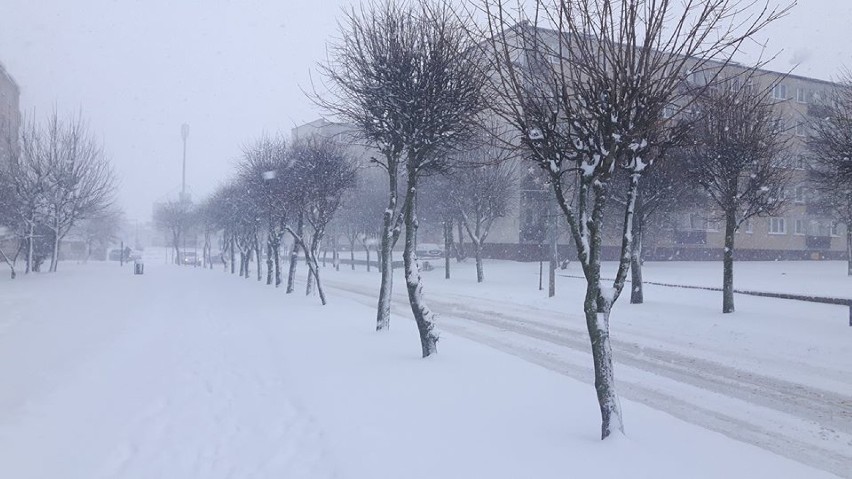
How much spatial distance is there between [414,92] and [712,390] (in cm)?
659

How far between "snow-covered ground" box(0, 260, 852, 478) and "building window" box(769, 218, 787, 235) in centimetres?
3863

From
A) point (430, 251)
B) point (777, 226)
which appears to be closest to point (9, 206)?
point (430, 251)

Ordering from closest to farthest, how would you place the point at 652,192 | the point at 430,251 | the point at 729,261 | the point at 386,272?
1. the point at 386,272
2. the point at 729,261
3. the point at 652,192
4. the point at 430,251

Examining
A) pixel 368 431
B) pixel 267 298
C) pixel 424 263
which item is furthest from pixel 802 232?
pixel 368 431

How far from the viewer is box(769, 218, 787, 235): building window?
163 ft

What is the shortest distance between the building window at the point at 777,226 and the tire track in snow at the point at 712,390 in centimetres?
4335

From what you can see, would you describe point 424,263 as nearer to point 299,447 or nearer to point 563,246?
point 563,246

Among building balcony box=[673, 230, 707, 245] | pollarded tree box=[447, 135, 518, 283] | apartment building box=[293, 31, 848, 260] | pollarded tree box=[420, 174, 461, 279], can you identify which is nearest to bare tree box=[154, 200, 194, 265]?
apartment building box=[293, 31, 848, 260]

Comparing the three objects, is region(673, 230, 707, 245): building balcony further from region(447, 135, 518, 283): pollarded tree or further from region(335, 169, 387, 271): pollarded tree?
region(335, 169, 387, 271): pollarded tree

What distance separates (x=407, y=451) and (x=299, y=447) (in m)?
1.06

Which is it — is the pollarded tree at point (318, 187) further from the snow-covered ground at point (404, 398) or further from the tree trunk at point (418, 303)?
the tree trunk at point (418, 303)

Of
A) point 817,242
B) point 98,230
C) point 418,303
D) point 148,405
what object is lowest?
point 148,405

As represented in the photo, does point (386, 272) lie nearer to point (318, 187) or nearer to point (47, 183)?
point (318, 187)

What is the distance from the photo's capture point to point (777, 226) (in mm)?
50188
